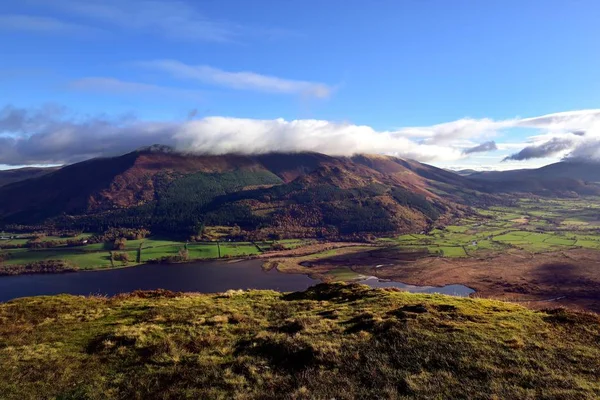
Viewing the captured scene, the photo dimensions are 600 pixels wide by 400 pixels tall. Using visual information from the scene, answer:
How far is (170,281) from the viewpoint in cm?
11825

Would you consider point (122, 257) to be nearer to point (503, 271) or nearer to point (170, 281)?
point (170, 281)

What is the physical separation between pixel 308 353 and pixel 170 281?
4396 inches

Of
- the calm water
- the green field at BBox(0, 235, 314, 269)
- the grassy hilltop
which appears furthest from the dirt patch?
the grassy hilltop

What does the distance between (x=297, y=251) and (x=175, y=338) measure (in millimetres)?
Result: 146130

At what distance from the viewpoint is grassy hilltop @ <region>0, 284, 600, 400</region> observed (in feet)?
47.5

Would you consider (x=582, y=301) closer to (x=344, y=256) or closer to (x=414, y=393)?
(x=344, y=256)

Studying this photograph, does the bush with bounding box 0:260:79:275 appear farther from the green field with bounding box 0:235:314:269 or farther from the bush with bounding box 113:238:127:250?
the bush with bounding box 113:238:127:250

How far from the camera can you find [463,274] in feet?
375

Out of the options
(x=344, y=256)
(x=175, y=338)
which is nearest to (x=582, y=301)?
(x=344, y=256)

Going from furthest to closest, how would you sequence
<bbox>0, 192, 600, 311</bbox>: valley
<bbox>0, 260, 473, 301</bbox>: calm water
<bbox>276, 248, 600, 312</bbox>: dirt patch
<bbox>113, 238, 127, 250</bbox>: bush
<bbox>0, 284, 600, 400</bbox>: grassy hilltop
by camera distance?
<bbox>113, 238, 127, 250</bbox>: bush → <bbox>0, 260, 473, 301</bbox>: calm water → <bbox>0, 192, 600, 311</bbox>: valley → <bbox>276, 248, 600, 312</bbox>: dirt patch → <bbox>0, 284, 600, 400</bbox>: grassy hilltop

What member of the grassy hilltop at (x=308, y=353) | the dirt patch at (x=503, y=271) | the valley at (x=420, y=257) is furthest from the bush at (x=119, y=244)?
the grassy hilltop at (x=308, y=353)

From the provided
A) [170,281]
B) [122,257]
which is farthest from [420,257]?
[122,257]

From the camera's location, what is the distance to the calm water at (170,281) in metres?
106

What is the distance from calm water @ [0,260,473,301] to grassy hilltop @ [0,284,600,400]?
79607 mm
